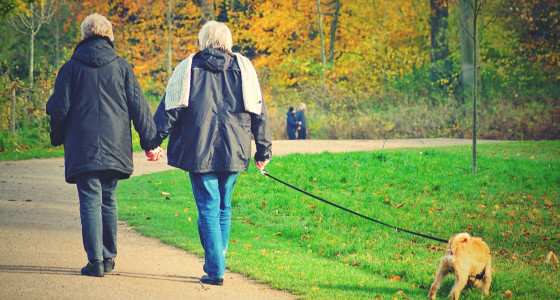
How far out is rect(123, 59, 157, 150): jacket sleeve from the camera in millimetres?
4973

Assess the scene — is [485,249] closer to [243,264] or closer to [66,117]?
[243,264]

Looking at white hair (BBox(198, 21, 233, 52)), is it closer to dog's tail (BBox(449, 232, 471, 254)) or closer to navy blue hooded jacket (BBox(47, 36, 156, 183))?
navy blue hooded jacket (BBox(47, 36, 156, 183))

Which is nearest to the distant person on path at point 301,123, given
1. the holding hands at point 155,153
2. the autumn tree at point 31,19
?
the autumn tree at point 31,19

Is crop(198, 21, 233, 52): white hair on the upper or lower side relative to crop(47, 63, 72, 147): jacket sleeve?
upper

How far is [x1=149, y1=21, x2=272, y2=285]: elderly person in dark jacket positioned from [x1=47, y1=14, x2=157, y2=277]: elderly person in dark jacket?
1.30ft

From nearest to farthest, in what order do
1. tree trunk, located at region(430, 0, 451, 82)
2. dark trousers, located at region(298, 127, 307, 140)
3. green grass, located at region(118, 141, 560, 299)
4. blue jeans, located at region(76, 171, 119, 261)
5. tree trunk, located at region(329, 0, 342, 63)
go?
blue jeans, located at region(76, 171, 119, 261), green grass, located at region(118, 141, 560, 299), dark trousers, located at region(298, 127, 307, 140), tree trunk, located at region(430, 0, 451, 82), tree trunk, located at region(329, 0, 342, 63)

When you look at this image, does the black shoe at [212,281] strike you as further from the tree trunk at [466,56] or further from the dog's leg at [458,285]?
the tree trunk at [466,56]

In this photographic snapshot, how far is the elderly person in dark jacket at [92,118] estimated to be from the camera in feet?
15.7

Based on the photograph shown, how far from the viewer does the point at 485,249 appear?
4957 millimetres

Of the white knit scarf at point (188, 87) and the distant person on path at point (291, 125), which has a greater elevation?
the white knit scarf at point (188, 87)

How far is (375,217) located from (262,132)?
3767 mm

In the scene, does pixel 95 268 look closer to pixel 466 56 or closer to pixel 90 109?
pixel 90 109

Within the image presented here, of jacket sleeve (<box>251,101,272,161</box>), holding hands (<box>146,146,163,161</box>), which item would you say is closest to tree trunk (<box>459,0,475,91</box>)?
jacket sleeve (<box>251,101,272,161</box>)

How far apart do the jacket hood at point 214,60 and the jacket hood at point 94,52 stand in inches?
28.6
